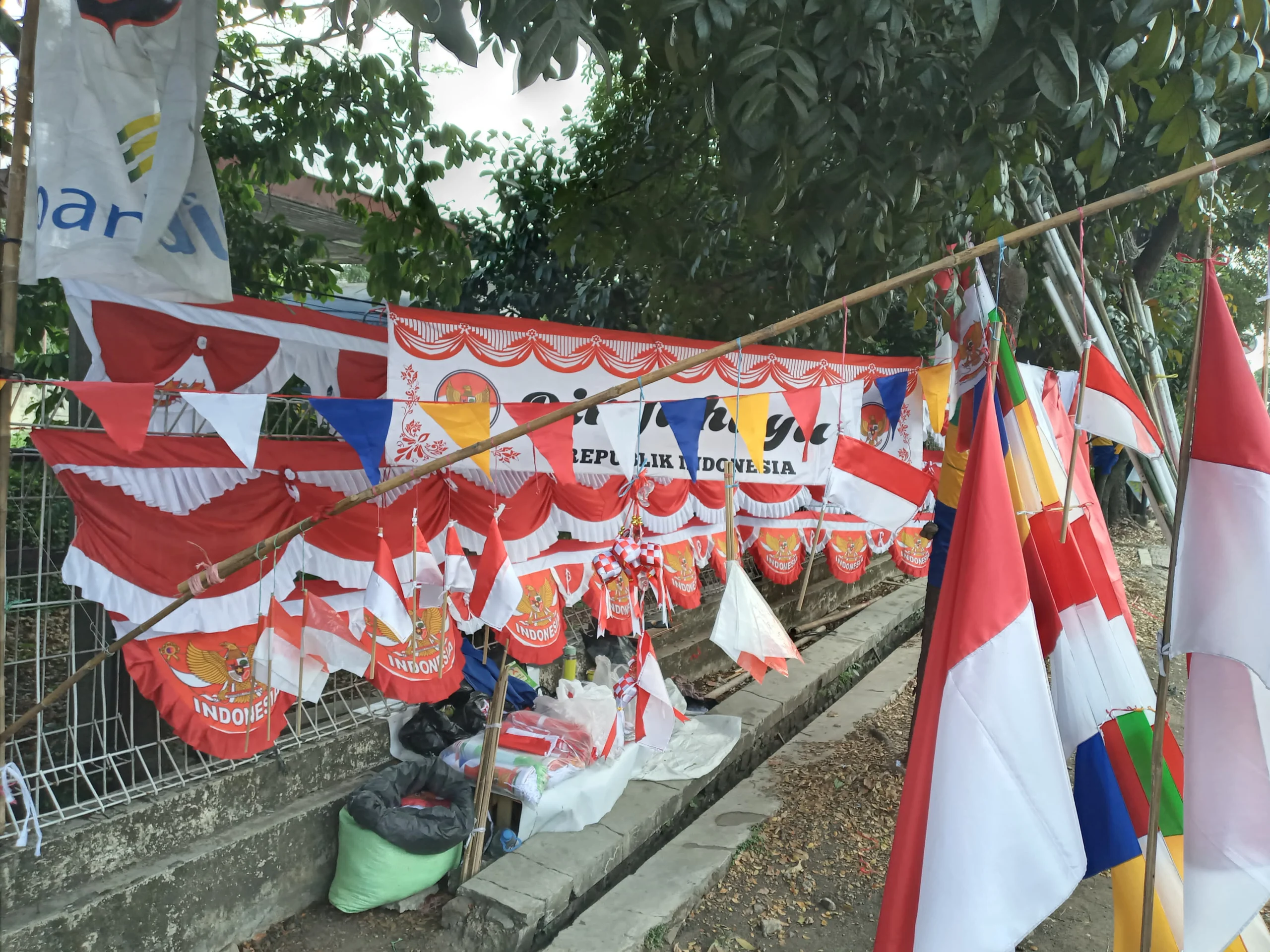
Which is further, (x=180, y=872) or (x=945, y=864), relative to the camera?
(x=180, y=872)

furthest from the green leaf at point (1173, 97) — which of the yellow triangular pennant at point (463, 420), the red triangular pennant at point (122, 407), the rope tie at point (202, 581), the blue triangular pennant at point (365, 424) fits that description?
the red triangular pennant at point (122, 407)

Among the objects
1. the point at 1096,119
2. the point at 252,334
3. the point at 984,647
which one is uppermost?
the point at 1096,119

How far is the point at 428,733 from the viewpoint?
518 centimetres

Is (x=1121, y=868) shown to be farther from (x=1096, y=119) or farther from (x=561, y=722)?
(x=561, y=722)

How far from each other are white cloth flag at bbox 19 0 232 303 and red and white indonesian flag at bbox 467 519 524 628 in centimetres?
187

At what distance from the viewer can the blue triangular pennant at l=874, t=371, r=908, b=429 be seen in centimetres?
493

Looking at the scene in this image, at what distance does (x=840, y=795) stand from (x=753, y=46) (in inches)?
201

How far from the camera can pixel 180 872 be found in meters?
3.79

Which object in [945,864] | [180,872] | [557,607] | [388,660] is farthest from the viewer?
[557,607]

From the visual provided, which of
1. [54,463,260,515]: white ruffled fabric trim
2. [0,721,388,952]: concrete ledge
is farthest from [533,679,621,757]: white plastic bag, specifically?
[54,463,260,515]: white ruffled fabric trim

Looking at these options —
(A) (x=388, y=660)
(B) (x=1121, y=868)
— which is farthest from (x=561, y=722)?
(B) (x=1121, y=868)

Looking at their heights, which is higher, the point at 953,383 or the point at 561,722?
the point at 953,383

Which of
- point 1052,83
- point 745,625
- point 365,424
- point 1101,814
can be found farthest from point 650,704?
point 1052,83

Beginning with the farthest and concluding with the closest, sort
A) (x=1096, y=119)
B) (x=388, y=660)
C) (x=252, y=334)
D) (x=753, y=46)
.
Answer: (x=388, y=660)
(x=252, y=334)
(x=1096, y=119)
(x=753, y=46)
